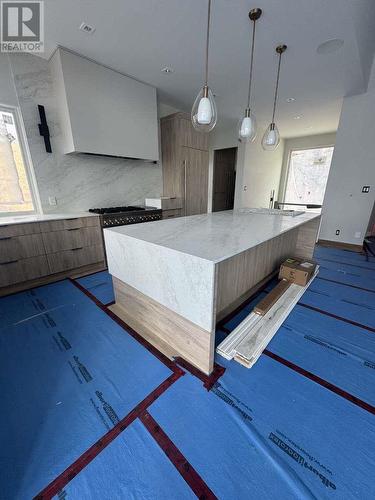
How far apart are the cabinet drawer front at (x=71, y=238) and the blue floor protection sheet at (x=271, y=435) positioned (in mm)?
2255

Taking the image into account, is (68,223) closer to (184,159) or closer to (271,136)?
(184,159)

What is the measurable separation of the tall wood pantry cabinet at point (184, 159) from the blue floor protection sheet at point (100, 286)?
7.18ft

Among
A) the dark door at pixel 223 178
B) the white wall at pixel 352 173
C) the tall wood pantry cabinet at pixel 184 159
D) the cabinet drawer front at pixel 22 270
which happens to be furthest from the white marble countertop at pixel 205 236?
the dark door at pixel 223 178

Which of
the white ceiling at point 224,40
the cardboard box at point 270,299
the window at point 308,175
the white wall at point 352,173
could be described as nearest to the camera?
the white ceiling at point 224,40

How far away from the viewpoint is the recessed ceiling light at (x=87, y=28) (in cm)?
203

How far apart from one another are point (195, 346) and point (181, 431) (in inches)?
17.5

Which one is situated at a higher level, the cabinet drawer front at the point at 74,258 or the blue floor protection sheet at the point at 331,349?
the cabinet drawer front at the point at 74,258

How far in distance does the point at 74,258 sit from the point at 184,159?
2.72 m

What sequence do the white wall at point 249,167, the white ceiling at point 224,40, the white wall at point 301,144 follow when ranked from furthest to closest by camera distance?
1. the white wall at point 301,144
2. the white wall at point 249,167
3. the white ceiling at point 224,40

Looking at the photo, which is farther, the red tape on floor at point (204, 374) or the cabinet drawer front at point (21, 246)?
the cabinet drawer front at point (21, 246)

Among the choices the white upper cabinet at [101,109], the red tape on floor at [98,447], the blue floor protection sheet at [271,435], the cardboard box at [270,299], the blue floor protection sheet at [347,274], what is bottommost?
the blue floor protection sheet at [271,435]

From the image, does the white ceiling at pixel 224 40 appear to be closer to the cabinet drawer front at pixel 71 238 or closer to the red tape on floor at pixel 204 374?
the cabinet drawer front at pixel 71 238

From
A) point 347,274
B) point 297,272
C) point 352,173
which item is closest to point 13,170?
point 297,272

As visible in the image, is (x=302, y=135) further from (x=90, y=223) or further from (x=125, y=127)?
(x=90, y=223)
